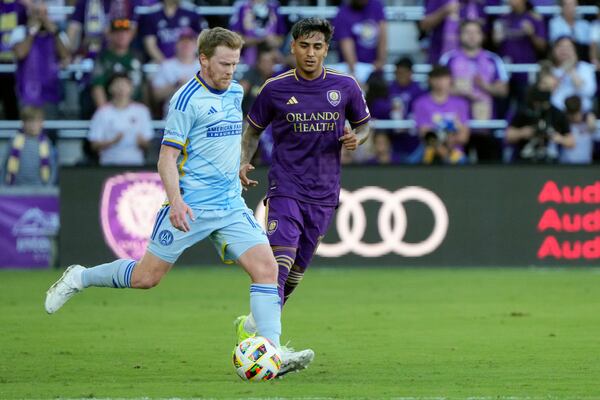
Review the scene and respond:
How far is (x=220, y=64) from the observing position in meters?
8.09

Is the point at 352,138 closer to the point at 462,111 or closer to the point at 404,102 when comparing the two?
the point at 462,111

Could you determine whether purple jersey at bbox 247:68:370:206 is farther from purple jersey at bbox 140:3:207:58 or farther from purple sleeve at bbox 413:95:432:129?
purple jersey at bbox 140:3:207:58

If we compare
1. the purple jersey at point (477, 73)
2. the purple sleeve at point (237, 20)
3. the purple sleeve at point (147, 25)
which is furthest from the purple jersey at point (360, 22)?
the purple sleeve at point (147, 25)

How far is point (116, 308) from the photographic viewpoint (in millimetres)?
13016

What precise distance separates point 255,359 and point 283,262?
3.47 feet

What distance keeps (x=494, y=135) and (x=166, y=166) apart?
1111cm

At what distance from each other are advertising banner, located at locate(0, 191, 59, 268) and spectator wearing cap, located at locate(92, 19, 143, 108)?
1.78m

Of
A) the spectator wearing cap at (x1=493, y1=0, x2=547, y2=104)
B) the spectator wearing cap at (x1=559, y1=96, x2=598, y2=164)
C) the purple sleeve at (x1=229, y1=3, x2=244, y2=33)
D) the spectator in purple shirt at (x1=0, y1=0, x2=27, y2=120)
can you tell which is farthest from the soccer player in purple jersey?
the spectator in purple shirt at (x1=0, y1=0, x2=27, y2=120)

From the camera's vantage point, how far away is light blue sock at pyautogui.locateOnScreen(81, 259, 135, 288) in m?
8.47

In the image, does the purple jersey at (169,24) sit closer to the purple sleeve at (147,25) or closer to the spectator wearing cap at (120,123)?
the purple sleeve at (147,25)

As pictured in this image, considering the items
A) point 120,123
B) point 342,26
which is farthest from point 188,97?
point 342,26

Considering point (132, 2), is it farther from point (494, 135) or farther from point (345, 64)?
point (494, 135)

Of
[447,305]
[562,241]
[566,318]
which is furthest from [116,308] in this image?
[562,241]

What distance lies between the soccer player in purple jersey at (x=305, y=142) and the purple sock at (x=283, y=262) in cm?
3
